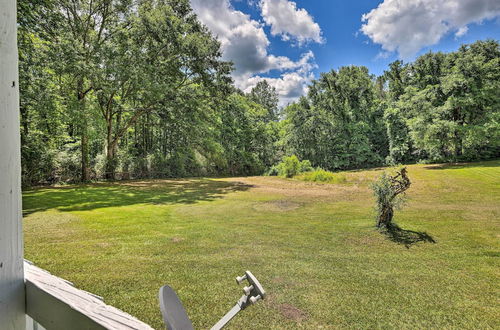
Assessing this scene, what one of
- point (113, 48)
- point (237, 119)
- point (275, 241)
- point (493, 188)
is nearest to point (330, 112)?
point (237, 119)

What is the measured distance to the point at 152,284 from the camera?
10.0 ft

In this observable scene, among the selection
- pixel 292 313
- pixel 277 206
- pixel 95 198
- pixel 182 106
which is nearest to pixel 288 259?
pixel 292 313

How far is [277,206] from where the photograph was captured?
7848 mm

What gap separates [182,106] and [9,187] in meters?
13.5

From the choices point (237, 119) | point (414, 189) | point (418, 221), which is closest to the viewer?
point (418, 221)

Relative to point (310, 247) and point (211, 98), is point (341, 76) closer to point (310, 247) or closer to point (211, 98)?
A: point (211, 98)

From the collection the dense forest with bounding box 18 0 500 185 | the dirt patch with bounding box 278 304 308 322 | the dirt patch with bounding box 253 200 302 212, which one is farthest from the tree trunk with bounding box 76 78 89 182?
the dirt patch with bounding box 278 304 308 322

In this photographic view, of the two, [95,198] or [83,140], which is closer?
[95,198]

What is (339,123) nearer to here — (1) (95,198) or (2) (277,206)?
(2) (277,206)

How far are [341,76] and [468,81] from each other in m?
10.3

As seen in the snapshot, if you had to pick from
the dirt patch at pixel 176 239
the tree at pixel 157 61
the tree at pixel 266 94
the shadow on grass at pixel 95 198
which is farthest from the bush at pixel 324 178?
the tree at pixel 266 94

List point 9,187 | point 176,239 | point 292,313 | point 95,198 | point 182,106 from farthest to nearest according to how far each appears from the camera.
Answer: point 182,106
point 95,198
point 176,239
point 292,313
point 9,187

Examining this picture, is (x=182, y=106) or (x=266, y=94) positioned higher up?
(x=266, y=94)

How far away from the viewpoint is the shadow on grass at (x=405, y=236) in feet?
15.4
